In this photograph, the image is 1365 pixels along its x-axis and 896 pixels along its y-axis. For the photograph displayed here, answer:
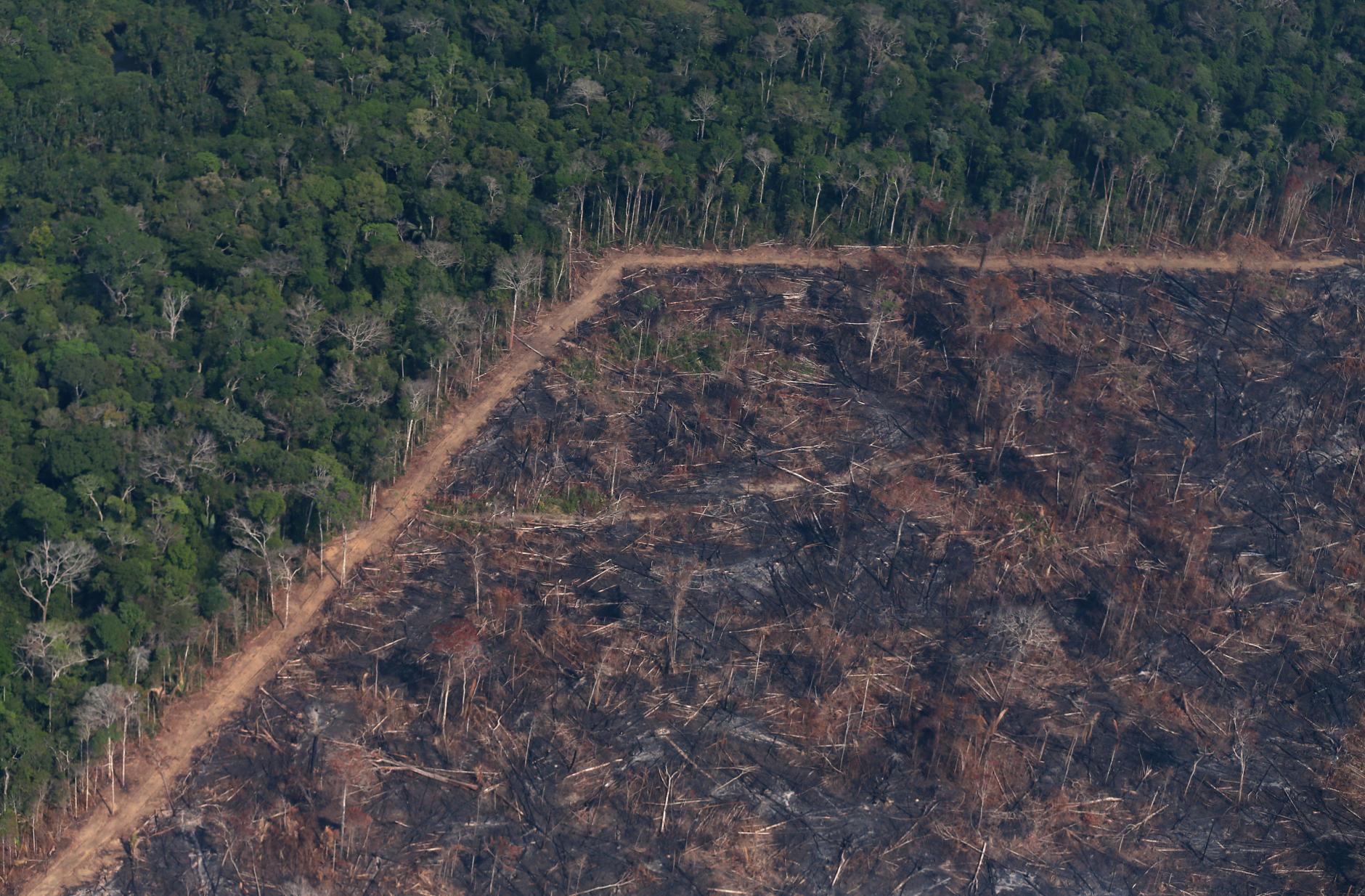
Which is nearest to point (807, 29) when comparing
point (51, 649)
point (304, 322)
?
point (304, 322)

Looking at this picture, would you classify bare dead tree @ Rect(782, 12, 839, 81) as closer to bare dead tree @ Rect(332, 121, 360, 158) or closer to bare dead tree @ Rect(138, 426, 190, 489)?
bare dead tree @ Rect(332, 121, 360, 158)

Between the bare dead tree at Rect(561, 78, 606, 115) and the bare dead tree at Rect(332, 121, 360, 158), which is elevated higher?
the bare dead tree at Rect(561, 78, 606, 115)

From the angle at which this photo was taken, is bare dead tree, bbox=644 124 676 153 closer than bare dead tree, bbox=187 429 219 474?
No

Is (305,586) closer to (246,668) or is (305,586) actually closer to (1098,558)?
(246,668)

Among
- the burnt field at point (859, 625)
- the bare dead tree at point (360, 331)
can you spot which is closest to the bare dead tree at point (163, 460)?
the burnt field at point (859, 625)

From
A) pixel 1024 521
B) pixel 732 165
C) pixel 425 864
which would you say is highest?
pixel 732 165

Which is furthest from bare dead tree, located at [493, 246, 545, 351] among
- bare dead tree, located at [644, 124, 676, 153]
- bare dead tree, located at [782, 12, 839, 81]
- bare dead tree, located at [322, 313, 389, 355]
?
bare dead tree, located at [782, 12, 839, 81]

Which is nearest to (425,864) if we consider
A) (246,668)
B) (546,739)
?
(546,739)
